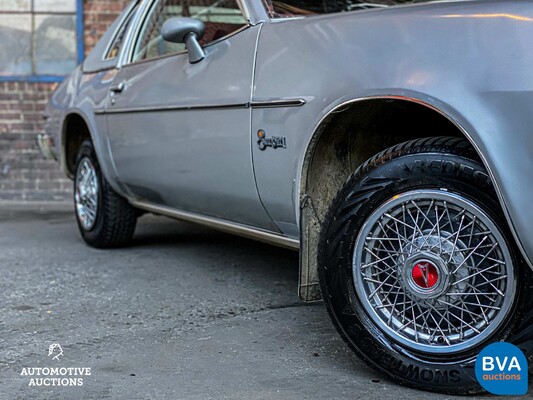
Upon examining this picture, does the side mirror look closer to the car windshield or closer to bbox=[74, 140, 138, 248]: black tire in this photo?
the car windshield

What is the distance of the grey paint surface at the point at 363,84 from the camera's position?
9.19ft

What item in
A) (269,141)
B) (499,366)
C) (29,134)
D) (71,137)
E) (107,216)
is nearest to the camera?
(499,366)

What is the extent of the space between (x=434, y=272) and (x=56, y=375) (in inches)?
57.6

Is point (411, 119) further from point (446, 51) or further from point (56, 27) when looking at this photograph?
point (56, 27)

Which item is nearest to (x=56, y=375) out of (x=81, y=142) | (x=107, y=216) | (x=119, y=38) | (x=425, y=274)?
(x=425, y=274)

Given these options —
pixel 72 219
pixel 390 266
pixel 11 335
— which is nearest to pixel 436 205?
pixel 390 266

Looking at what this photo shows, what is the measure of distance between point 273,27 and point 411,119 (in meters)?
0.75

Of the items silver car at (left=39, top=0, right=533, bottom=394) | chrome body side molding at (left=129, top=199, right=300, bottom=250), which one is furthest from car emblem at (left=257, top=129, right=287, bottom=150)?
chrome body side molding at (left=129, top=199, right=300, bottom=250)

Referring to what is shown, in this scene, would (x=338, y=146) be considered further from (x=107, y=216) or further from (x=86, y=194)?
(x=86, y=194)

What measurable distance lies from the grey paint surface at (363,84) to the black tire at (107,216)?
1.07 meters

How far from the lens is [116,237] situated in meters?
5.88

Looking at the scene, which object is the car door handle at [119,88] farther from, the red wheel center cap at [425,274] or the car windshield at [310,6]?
the red wheel center cap at [425,274]

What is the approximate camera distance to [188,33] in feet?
14.2

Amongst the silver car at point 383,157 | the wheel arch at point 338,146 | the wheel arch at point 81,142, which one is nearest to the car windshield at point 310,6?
the silver car at point 383,157
